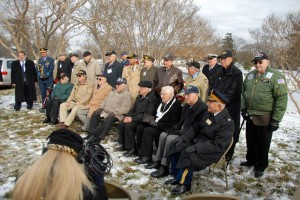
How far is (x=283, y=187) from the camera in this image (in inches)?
165

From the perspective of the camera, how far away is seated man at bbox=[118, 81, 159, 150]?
5.37m

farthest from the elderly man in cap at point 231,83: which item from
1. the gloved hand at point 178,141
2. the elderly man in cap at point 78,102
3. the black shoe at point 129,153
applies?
the elderly man in cap at point 78,102

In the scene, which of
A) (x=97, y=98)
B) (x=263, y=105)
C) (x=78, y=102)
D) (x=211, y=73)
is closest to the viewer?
(x=263, y=105)

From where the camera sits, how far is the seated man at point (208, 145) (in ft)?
12.7

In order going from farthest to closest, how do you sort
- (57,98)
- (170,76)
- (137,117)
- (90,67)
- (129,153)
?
(90,67) < (57,98) < (170,76) < (137,117) < (129,153)

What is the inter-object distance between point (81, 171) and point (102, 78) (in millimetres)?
5049

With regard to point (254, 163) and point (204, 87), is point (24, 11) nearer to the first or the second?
point (204, 87)

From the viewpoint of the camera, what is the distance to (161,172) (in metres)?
4.47

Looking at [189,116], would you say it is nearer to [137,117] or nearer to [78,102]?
[137,117]

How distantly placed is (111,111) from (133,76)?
1142 millimetres

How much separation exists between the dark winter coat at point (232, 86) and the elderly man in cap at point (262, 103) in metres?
0.11

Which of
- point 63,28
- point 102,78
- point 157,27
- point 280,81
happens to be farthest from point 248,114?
point 157,27

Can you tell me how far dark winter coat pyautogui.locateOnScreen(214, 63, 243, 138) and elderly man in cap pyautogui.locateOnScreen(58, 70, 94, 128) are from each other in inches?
133

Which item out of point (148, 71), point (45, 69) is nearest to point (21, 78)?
point (45, 69)
